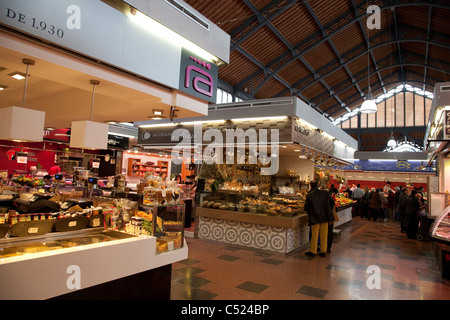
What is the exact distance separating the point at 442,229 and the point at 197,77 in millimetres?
5104

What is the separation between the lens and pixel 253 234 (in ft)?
21.3

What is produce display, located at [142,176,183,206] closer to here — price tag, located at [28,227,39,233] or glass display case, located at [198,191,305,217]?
price tag, located at [28,227,39,233]

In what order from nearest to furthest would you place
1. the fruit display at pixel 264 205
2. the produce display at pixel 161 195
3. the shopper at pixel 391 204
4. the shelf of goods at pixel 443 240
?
1. the produce display at pixel 161 195
2. the shelf of goods at pixel 443 240
3. the fruit display at pixel 264 205
4. the shopper at pixel 391 204

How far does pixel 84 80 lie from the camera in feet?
10.9

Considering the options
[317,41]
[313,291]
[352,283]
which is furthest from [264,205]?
[317,41]

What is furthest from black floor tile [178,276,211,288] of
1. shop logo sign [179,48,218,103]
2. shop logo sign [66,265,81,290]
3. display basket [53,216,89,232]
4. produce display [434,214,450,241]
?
produce display [434,214,450,241]

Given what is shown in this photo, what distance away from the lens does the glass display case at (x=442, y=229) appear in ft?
16.3

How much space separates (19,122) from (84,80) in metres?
0.87

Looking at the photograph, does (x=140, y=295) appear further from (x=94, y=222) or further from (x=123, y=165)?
(x=123, y=165)

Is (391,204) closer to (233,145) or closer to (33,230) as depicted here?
(233,145)

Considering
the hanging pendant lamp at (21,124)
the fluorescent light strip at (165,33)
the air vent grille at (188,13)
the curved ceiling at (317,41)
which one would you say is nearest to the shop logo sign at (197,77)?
the fluorescent light strip at (165,33)

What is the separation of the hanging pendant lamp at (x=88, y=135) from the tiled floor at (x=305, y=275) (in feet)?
6.91

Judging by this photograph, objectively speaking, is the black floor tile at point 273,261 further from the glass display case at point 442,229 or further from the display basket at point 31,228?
the display basket at point 31,228
